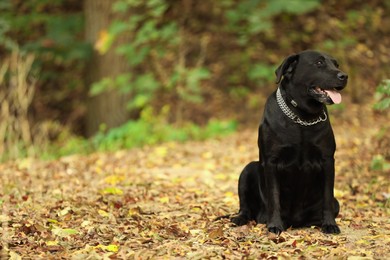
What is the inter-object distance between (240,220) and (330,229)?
2.46ft

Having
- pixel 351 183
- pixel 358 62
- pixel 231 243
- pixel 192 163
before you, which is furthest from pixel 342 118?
pixel 231 243

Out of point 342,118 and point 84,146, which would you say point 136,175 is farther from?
point 342,118

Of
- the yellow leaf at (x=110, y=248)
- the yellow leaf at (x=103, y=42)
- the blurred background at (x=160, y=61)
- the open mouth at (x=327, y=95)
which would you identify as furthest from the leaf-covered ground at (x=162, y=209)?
the yellow leaf at (x=103, y=42)

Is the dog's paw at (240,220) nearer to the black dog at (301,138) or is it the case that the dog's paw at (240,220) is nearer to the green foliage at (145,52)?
the black dog at (301,138)

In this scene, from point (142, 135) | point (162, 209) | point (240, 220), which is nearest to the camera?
point (240, 220)

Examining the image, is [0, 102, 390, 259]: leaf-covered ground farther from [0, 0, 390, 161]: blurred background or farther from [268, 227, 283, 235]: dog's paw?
[0, 0, 390, 161]: blurred background

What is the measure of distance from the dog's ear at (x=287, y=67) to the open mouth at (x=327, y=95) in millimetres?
252

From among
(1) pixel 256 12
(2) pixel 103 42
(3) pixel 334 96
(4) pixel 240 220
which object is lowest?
(4) pixel 240 220

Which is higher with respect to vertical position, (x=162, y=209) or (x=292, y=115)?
(x=292, y=115)

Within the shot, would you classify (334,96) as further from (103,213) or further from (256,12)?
(256,12)

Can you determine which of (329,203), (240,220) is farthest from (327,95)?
(240,220)

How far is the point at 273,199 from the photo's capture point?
196 inches

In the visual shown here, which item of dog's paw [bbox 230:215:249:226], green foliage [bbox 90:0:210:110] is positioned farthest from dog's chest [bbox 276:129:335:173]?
green foliage [bbox 90:0:210:110]

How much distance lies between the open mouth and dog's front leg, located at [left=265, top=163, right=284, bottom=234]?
611 mm
